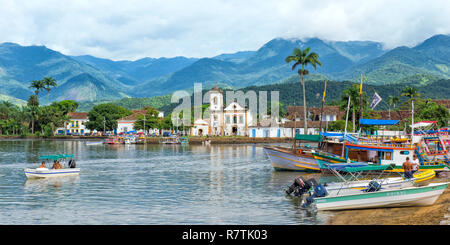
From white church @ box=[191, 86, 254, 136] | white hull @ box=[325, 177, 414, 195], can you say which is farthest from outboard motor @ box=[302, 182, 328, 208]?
white church @ box=[191, 86, 254, 136]

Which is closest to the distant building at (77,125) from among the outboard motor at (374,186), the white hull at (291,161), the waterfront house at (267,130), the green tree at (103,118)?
the green tree at (103,118)

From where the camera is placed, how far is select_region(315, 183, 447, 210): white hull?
71.6 ft

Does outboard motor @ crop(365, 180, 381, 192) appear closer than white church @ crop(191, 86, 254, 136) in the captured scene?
Yes

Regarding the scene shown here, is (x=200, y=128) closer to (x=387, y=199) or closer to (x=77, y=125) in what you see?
(x=77, y=125)

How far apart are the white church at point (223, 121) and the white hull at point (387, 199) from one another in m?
94.1

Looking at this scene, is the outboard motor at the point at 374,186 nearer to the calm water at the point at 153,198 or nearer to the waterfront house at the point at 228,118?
the calm water at the point at 153,198

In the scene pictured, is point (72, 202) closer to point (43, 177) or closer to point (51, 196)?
point (51, 196)

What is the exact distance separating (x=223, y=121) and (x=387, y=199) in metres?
99.8

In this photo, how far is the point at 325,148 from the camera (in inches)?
1574

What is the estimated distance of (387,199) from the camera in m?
22.1

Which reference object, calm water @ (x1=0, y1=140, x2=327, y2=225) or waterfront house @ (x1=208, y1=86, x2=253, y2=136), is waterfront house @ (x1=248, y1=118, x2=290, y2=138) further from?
calm water @ (x1=0, y1=140, x2=327, y2=225)

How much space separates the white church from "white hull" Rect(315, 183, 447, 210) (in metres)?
94.1

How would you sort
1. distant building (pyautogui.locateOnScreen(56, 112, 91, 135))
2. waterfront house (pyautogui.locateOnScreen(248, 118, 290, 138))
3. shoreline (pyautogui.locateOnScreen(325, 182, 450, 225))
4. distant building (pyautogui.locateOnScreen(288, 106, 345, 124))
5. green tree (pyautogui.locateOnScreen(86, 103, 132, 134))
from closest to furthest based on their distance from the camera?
shoreline (pyautogui.locateOnScreen(325, 182, 450, 225)) → waterfront house (pyautogui.locateOnScreen(248, 118, 290, 138)) → distant building (pyautogui.locateOnScreen(288, 106, 345, 124)) → green tree (pyautogui.locateOnScreen(86, 103, 132, 134)) → distant building (pyautogui.locateOnScreen(56, 112, 91, 135))

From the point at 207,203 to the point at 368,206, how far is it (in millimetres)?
8925
